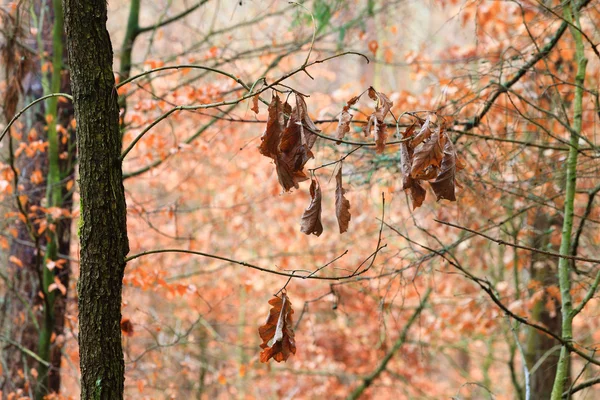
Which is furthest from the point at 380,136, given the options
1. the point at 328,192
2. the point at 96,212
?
the point at 328,192

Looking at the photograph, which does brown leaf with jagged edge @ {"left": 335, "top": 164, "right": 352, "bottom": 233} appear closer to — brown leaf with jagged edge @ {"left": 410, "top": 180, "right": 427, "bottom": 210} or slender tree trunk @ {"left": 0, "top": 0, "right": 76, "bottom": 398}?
brown leaf with jagged edge @ {"left": 410, "top": 180, "right": 427, "bottom": 210}

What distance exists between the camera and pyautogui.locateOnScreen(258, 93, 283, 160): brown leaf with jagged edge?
1894 mm

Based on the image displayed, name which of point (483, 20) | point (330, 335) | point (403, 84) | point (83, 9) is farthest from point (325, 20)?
point (403, 84)

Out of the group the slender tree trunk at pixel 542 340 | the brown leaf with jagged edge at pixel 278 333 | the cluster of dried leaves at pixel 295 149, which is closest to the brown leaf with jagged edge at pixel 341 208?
the cluster of dried leaves at pixel 295 149

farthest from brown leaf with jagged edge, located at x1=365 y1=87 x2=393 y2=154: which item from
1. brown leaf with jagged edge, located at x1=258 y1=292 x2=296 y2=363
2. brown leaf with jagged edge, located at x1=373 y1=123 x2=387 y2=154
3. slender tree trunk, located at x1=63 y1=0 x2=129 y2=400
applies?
slender tree trunk, located at x1=63 y1=0 x2=129 y2=400

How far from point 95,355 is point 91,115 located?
2.77 ft

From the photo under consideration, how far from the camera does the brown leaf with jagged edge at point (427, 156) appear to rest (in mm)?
1849

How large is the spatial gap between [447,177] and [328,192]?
20.0 ft

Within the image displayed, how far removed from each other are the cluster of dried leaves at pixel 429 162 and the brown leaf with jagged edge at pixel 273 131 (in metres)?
0.41

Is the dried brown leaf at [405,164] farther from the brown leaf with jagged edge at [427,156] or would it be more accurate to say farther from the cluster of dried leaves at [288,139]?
the cluster of dried leaves at [288,139]

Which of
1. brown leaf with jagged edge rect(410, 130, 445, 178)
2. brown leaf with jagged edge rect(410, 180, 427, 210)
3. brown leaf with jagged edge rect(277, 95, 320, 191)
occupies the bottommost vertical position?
brown leaf with jagged edge rect(410, 180, 427, 210)

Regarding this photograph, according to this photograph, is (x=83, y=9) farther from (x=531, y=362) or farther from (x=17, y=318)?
(x=531, y=362)

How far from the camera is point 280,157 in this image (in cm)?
191

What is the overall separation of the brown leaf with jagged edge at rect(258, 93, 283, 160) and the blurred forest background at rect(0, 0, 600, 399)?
0.18m
